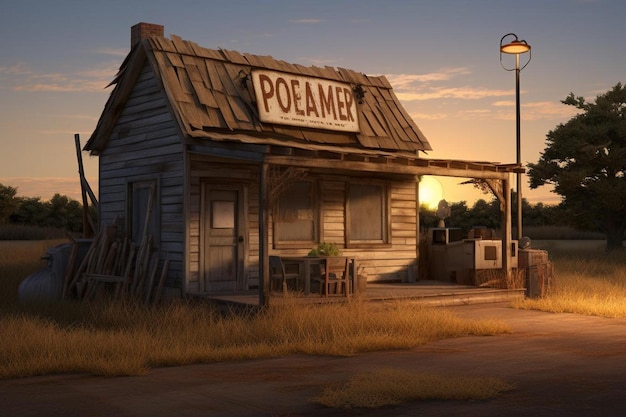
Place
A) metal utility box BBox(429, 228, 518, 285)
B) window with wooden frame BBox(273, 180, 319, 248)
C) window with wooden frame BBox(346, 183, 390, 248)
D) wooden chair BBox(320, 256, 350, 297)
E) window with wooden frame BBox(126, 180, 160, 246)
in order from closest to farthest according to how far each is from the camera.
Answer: wooden chair BBox(320, 256, 350, 297)
window with wooden frame BBox(126, 180, 160, 246)
window with wooden frame BBox(273, 180, 319, 248)
metal utility box BBox(429, 228, 518, 285)
window with wooden frame BBox(346, 183, 390, 248)

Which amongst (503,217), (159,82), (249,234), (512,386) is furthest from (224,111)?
(512,386)

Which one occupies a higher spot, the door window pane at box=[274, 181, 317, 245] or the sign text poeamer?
the sign text poeamer

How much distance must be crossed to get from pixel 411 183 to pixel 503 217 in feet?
8.47

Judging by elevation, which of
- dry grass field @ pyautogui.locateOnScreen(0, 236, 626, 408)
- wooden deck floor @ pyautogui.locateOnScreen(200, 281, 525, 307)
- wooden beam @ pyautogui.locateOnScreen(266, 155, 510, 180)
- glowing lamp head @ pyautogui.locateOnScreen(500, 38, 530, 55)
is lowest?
dry grass field @ pyautogui.locateOnScreen(0, 236, 626, 408)

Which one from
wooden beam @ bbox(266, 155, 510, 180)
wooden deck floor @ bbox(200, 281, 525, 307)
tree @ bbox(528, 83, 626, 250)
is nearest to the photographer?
wooden beam @ bbox(266, 155, 510, 180)

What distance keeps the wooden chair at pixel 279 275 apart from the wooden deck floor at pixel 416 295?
1.05ft

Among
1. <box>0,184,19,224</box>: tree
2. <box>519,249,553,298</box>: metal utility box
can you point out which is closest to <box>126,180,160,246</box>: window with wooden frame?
<box>519,249,553,298</box>: metal utility box

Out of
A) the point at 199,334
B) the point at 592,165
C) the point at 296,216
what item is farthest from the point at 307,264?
the point at 592,165

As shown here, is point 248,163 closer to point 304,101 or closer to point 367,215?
point 304,101

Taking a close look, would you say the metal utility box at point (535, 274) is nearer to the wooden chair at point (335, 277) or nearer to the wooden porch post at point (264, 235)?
the wooden chair at point (335, 277)

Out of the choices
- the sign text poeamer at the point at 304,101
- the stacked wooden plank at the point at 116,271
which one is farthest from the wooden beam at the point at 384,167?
the stacked wooden plank at the point at 116,271

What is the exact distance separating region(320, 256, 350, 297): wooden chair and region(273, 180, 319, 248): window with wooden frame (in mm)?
2075

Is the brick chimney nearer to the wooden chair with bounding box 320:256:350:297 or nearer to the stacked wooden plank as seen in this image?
the stacked wooden plank

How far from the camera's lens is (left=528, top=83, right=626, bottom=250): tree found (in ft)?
96.4
